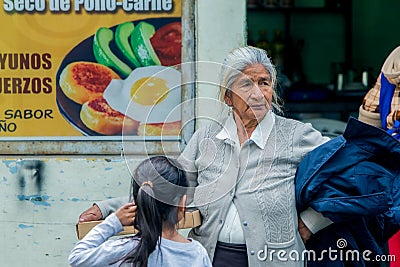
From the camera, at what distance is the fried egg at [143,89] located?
421 cm

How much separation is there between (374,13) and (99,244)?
16.6 feet

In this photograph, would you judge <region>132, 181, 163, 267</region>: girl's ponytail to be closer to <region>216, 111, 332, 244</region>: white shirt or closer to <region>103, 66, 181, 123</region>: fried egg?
<region>216, 111, 332, 244</region>: white shirt

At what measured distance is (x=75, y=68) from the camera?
4.30 m

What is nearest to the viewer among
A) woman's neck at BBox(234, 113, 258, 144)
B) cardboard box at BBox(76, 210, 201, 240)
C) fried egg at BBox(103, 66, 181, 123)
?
cardboard box at BBox(76, 210, 201, 240)

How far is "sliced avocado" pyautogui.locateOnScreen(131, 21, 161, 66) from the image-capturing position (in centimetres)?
427

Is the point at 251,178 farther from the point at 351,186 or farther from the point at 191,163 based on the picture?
the point at 351,186

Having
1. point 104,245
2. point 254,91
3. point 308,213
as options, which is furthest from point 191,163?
point 104,245

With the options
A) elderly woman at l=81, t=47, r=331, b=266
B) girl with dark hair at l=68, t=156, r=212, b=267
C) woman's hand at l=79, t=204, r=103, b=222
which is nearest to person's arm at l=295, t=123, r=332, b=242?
elderly woman at l=81, t=47, r=331, b=266

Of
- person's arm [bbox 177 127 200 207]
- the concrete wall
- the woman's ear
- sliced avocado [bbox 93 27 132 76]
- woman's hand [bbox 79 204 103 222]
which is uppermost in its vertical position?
sliced avocado [bbox 93 27 132 76]

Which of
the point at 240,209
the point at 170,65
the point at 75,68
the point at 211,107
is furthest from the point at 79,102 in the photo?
the point at 240,209

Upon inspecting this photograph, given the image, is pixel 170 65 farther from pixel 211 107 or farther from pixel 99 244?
pixel 99 244

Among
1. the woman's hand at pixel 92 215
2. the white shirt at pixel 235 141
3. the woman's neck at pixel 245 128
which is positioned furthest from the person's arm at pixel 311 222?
the woman's hand at pixel 92 215

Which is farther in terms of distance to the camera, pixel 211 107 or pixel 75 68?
pixel 75 68

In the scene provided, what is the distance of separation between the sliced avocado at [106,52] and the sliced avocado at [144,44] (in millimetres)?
92
